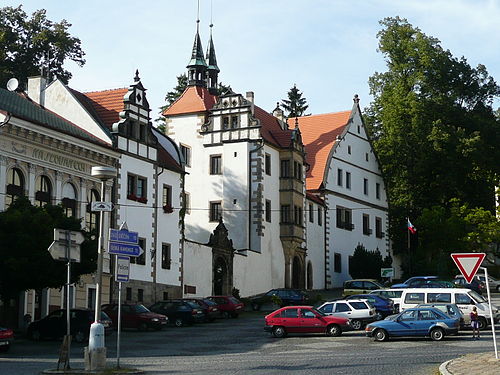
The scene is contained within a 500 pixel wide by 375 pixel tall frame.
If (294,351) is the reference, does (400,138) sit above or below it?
above

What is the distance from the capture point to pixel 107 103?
51938 mm

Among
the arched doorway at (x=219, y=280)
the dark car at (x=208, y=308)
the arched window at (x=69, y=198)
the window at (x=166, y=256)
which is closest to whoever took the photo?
the arched window at (x=69, y=198)

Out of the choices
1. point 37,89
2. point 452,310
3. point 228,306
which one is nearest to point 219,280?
point 228,306

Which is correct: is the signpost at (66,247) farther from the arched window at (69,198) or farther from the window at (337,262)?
the window at (337,262)

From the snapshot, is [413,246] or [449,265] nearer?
[449,265]

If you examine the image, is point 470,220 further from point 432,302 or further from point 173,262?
point 432,302

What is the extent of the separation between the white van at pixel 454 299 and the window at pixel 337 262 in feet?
102

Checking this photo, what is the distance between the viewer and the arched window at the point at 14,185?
41438 mm

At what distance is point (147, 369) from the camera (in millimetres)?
25516

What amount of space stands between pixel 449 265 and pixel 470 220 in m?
4.01

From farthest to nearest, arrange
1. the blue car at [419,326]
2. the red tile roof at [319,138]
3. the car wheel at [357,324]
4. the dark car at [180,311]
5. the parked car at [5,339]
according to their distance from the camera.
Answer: the red tile roof at [319,138] < the dark car at [180,311] < the car wheel at [357,324] < the blue car at [419,326] < the parked car at [5,339]

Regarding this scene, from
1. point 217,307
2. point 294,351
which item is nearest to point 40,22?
point 217,307

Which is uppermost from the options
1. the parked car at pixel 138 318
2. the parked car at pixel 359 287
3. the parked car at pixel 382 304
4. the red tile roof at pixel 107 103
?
the red tile roof at pixel 107 103

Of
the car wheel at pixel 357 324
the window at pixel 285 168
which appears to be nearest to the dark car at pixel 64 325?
the car wheel at pixel 357 324
